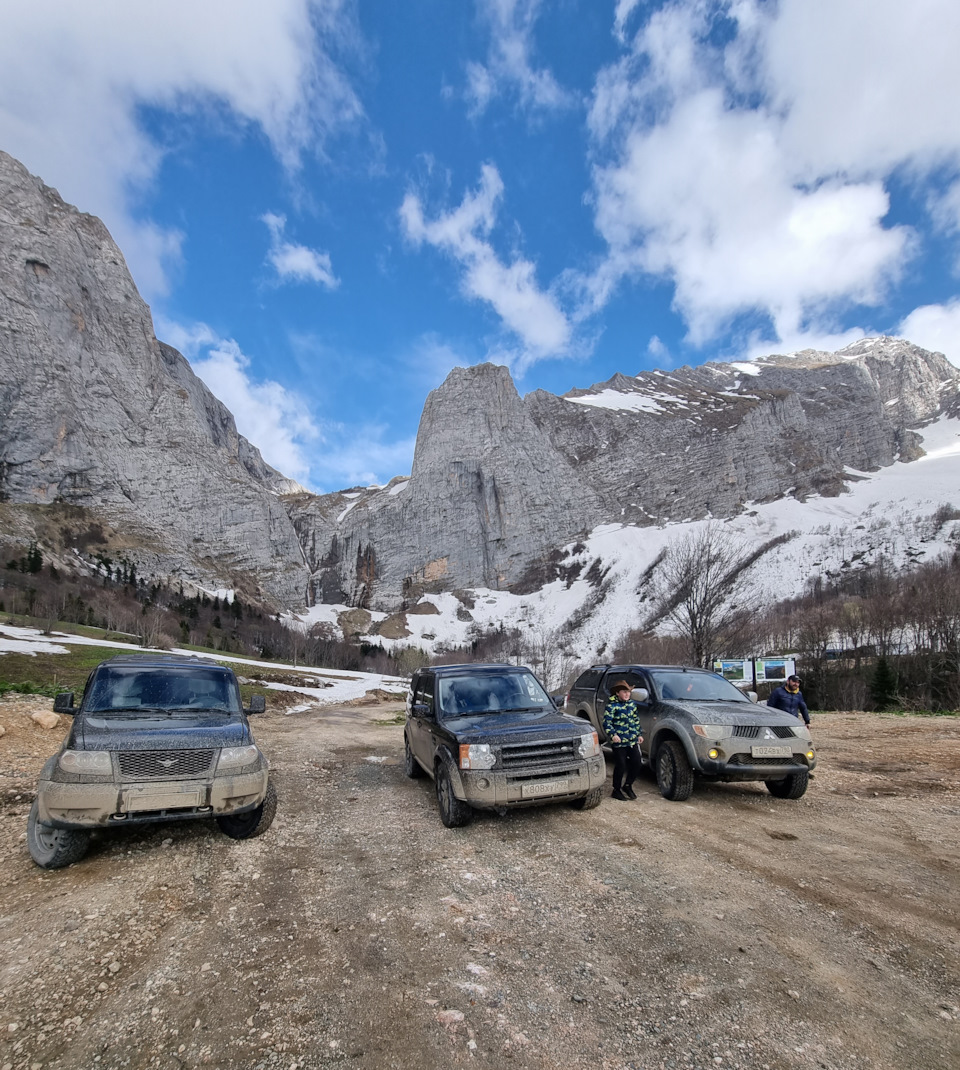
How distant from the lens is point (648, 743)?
8625 millimetres

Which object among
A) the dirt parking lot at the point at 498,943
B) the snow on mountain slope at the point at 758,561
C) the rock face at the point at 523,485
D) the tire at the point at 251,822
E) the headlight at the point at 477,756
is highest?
the rock face at the point at 523,485

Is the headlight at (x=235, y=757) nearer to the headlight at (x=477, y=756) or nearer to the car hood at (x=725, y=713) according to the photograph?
the headlight at (x=477, y=756)

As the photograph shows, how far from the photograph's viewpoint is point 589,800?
698cm

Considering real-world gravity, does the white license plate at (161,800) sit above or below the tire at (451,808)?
above

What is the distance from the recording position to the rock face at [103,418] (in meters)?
94.4

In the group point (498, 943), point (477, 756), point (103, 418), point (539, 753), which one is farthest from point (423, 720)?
point (103, 418)

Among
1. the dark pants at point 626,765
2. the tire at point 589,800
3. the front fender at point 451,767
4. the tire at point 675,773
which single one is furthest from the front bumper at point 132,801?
the tire at point 675,773

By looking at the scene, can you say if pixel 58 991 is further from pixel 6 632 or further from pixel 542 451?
pixel 542 451

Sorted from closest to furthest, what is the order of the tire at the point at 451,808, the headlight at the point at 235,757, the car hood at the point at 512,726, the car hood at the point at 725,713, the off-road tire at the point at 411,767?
the headlight at the point at 235,757
the tire at the point at 451,808
the car hood at the point at 512,726
the car hood at the point at 725,713
the off-road tire at the point at 411,767

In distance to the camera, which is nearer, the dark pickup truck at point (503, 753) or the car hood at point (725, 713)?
the dark pickup truck at point (503, 753)

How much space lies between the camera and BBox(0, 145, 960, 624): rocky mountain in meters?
96.3

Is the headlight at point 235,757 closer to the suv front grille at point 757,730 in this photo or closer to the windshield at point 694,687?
the windshield at point 694,687

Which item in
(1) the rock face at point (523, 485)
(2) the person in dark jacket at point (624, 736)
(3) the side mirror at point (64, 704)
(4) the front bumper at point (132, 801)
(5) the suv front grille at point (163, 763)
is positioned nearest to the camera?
(4) the front bumper at point (132, 801)

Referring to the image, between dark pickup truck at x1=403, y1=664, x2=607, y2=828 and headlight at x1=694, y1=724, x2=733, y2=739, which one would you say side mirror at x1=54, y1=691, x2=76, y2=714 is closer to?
dark pickup truck at x1=403, y1=664, x2=607, y2=828
